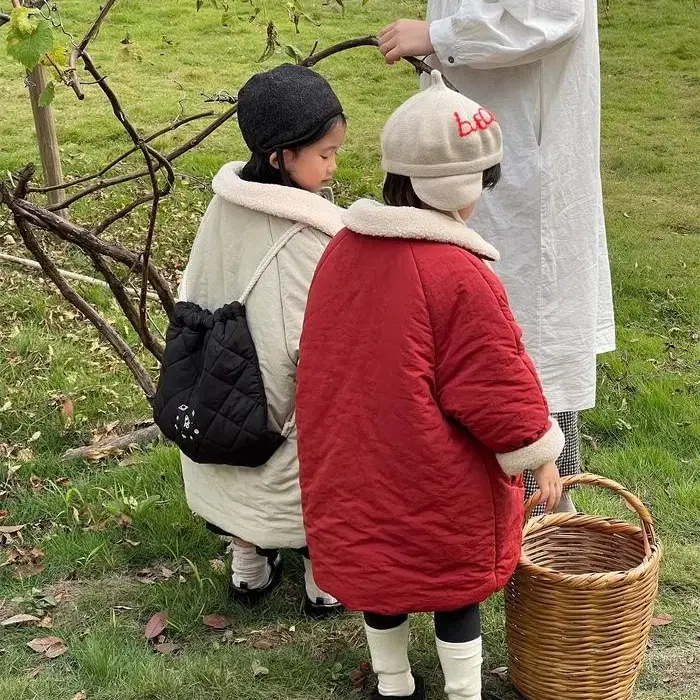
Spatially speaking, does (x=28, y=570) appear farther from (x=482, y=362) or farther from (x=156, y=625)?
(x=482, y=362)

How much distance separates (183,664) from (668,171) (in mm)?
6427

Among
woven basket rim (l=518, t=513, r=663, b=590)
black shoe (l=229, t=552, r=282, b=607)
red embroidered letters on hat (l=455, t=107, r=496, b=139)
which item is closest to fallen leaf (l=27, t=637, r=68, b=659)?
black shoe (l=229, t=552, r=282, b=607)

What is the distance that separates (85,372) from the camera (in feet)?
15.4

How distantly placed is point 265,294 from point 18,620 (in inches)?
50.9

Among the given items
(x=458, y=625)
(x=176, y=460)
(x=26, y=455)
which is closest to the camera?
(x=458, y=625)

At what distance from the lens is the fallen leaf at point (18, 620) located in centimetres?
317

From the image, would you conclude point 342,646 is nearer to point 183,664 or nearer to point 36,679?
point 183,664

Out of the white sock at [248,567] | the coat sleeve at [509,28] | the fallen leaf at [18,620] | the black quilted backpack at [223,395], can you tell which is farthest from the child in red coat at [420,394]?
the fallen leaf at [18,620]

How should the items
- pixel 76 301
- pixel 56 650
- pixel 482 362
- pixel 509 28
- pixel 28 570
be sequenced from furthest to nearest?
pixel 76 301
pixel 28 570
pixel 56 650
pixel 509 28
pixel 482 362

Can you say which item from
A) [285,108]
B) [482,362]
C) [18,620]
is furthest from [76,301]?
[482,362]

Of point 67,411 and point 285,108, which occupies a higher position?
point 285,108

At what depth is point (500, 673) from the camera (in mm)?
2943

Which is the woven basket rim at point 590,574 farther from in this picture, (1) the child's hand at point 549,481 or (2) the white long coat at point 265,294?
(2) the white long coat at point 265,294

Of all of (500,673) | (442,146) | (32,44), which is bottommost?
(500,673)
